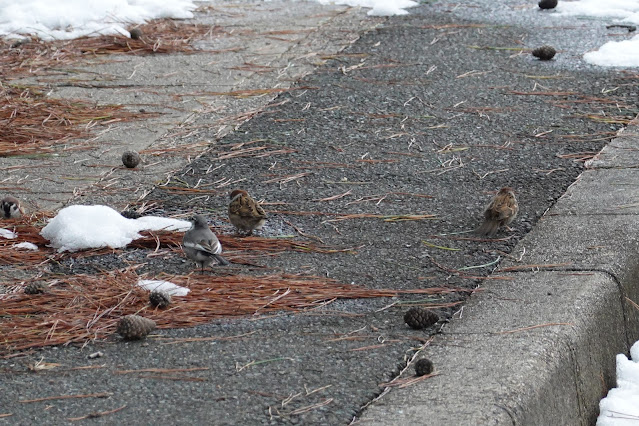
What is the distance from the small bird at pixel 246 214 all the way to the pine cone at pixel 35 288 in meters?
1.15

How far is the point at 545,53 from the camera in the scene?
852 cm

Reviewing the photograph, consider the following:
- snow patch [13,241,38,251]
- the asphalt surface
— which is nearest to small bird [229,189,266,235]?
the asphalt surface

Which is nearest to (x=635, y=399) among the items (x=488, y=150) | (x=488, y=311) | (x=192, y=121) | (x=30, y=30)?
(x=488, y=311)

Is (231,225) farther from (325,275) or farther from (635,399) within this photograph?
(635,399)

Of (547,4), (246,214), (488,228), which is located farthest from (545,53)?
(246,214)

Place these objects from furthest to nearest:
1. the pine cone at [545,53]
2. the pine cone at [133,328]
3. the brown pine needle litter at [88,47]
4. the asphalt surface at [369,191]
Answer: the brown pine needle litter at [88,47] < the pine cone at [545,53] < the pine cone at [133,328] < the asphalt surface at [369,191]

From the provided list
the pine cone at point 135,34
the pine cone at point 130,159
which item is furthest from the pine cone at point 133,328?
the pine cone at point 135,34

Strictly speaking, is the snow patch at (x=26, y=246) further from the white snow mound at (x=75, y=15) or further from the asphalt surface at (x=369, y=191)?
the white snow mound at (x=75, y=15)

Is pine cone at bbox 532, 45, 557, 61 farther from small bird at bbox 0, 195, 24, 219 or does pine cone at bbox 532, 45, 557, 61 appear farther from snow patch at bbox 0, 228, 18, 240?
snow patch at bbox 0, 228, 18, 240

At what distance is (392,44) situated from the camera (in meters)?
9.20

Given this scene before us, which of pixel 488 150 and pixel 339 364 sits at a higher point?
pixel 339 364

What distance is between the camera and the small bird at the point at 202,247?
477 cm

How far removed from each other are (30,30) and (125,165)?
4054 mm

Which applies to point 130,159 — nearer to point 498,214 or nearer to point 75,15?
point 498,214
